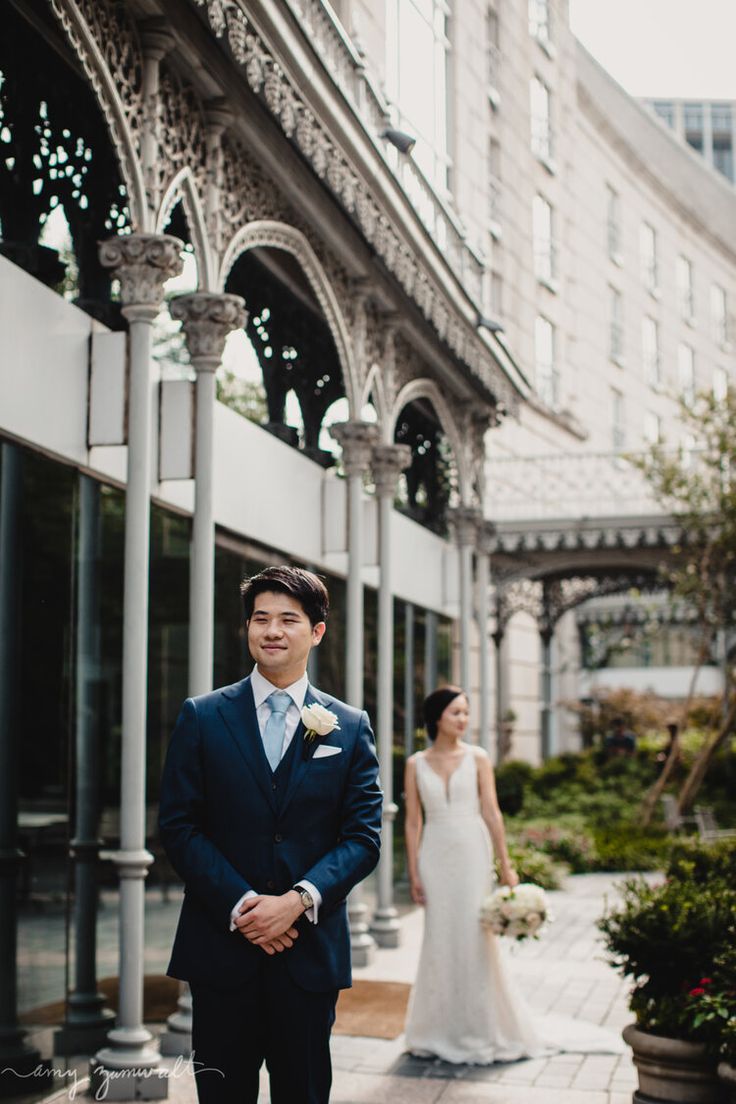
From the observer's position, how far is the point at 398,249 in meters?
9.93

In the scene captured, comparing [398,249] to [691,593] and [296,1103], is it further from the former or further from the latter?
[691,593]

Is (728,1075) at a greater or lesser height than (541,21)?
lesser

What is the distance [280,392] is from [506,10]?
58.5 feet

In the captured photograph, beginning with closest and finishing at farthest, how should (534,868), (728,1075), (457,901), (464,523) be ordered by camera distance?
(728,1075) → (457,901) → (534,868) → (464,523)

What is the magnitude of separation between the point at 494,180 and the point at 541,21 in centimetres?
544

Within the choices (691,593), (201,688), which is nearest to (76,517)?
(201,688)

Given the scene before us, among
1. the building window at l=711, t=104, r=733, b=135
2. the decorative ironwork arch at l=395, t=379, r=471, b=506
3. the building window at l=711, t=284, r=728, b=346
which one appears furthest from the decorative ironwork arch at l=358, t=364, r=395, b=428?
the building window at l=711, t=104, r=733, b=135

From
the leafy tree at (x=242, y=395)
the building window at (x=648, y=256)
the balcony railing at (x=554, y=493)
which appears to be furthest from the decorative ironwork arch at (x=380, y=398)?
the building window at (x=648, y=256)

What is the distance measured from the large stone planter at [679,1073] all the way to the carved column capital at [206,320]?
426cm

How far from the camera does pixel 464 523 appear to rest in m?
15.0

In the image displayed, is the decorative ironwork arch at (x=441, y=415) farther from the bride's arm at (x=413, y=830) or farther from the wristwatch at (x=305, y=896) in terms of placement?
the wristwatch at (x=305, y=896)

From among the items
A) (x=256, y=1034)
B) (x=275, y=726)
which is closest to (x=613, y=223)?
(x=275, y=726)

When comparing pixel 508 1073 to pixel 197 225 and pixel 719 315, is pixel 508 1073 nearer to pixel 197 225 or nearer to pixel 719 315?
pixel 197 225

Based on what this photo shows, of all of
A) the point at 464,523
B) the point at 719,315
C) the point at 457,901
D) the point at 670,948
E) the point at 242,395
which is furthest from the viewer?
the point at 719,315
